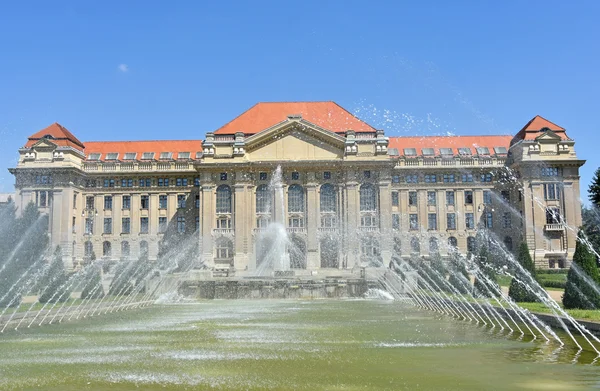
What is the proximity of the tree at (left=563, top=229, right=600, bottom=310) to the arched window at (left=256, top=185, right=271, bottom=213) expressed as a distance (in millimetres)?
40981

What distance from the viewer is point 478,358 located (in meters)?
14.0

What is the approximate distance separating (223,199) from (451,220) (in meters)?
24.5

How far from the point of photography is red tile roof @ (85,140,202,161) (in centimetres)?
7319

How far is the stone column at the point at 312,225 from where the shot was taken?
2428 inches

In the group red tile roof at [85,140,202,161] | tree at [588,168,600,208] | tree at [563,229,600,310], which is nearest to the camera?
tree at [563,229,600,310]

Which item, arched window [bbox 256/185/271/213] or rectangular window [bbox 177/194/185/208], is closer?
arched window [bbox 256/185/271/213]

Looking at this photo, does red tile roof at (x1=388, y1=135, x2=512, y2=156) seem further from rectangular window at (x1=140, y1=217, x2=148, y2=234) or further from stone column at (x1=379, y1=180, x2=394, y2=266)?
rectangular window at (x1=140, y1=217, x2=148, y2=234)

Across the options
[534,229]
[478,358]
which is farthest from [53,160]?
[478,358]

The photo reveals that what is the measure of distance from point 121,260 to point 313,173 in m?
22.6

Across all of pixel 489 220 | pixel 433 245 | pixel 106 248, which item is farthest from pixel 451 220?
pixel 106 248

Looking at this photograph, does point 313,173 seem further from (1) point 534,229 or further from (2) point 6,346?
(2) point 6,346

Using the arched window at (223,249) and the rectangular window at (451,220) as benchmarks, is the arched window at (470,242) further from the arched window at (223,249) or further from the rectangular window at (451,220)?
the arched window at (223,249)

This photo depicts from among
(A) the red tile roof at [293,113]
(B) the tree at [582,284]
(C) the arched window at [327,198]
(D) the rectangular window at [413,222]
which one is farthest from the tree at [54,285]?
(D) the rectangular window at [413,222]

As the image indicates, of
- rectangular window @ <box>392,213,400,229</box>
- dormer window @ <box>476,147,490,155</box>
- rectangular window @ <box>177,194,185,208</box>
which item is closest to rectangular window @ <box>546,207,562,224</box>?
dormer window @ <box>476,147,490,155</box>
